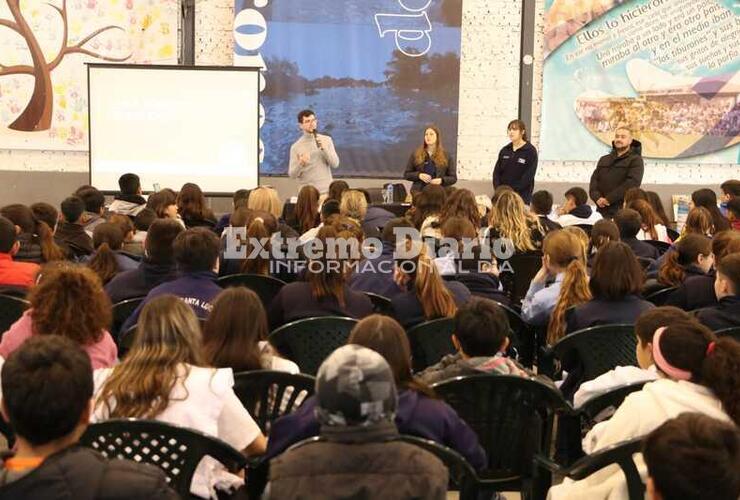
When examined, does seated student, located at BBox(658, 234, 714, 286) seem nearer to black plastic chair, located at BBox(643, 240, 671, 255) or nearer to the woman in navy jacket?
black plastic chair, located at BBox(643, 240, 671, 255)

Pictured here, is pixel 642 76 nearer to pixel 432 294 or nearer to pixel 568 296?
pixel 568 296

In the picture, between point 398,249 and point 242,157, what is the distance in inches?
242

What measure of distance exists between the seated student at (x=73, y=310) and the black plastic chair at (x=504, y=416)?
122 cm

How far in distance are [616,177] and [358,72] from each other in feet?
11.2

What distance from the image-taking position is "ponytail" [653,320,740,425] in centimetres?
273

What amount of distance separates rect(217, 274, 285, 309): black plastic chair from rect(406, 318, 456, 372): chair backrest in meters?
1.05

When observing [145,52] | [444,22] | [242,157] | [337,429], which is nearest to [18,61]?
[145,52]

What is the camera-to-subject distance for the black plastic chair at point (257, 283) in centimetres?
503

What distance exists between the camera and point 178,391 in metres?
2.86

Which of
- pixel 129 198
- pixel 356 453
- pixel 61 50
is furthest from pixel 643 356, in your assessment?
pixel 61 50

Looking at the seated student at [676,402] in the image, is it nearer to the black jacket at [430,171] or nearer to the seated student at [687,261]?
the seated student at [687,261]

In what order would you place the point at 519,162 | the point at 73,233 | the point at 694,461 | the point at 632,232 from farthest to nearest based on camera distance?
1. the point at 519,162
2. the point at 632,232
3. the point at 73,233
4. the point at 694,461

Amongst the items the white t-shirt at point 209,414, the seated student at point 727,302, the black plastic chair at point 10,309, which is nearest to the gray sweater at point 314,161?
the black plastic chair at point 10,309

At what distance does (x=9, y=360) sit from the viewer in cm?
211
